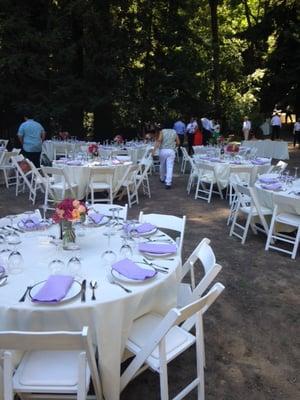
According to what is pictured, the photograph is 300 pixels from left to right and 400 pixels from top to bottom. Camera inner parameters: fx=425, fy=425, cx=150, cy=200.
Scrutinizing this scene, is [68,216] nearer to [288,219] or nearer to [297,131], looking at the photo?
[288,219]

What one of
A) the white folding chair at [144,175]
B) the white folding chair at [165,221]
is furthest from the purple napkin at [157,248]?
the white folding chair at [144,175]

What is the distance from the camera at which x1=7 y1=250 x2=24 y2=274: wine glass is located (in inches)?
124

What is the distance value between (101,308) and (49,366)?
1.55 ft

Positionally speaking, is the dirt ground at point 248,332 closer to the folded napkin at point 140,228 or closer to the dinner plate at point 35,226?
the folded napkin at point 140,228

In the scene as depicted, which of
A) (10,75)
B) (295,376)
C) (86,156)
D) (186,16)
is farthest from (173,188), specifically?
(186,16)

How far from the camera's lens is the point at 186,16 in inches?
895

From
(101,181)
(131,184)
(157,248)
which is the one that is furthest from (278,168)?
(157,248)

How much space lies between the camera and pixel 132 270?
3068 mm

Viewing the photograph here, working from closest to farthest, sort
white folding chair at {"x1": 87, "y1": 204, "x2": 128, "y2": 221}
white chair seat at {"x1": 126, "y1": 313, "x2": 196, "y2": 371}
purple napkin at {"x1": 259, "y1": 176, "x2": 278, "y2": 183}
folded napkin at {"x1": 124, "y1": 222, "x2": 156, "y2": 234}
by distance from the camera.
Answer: white chair seat at {"x1": 126, "y1": 313, "x2": 196, "y2": 371}, folded napkin at {"x1": 124, "y1": 222, "x2": 156, "y2": 234}, white folding chair at {"x1": 87, "y1": 204, "x2": 128, "y2": 221}, purple napkin at {"x1": 259, "y1": 176, "x2": 278, "y2": 183}

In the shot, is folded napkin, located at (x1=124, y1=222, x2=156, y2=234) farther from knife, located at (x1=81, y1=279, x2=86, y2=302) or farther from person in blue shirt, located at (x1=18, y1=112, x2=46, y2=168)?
person in blue shirt, located at (x1=18, y1=112, x2=46, y2=168)

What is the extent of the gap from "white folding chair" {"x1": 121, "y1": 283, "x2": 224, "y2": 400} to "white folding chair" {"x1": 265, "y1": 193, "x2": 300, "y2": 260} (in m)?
3.34

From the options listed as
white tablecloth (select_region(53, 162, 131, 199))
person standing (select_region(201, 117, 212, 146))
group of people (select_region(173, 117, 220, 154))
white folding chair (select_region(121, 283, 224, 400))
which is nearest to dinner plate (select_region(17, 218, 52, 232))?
white folding chair (select_region(121, 283, 224, 400))

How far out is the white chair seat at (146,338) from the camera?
9.32 feet

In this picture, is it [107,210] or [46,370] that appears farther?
[107,210]
